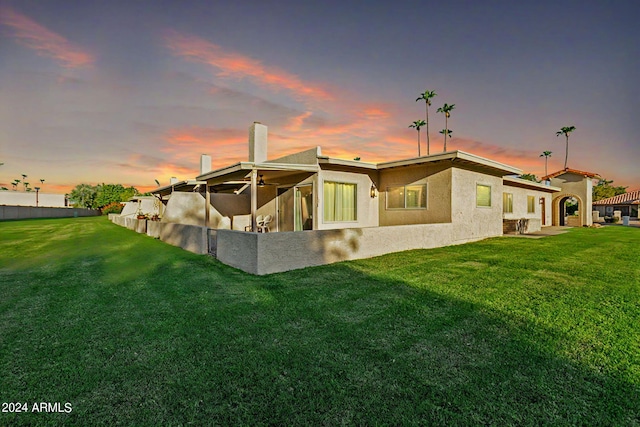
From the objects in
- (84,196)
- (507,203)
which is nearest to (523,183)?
(507,203)

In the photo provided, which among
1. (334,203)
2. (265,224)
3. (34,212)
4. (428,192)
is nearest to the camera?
(334,203)

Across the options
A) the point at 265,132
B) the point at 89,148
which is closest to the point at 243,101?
the point at 265,132

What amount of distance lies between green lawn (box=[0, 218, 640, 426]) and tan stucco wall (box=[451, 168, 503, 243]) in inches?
194

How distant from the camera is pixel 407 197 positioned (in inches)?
467

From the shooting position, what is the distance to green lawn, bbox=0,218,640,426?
218cm

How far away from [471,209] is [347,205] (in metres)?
4.86

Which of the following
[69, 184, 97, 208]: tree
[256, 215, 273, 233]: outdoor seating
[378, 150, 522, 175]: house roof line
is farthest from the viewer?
[69, 184, 97, 208]: tree

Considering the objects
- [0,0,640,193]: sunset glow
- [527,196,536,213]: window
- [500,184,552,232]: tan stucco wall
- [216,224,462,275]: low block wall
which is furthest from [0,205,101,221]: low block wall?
[527,196,536,213]: window

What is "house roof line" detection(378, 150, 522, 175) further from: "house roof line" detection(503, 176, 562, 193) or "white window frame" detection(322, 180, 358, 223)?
"house roof line" detection(503, 176, 562, 193)

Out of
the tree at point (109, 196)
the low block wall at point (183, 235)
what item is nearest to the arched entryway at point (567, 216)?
the low block wall at point (183, 235)

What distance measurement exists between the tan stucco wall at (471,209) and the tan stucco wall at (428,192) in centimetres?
27

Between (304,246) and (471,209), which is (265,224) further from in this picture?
(471,209)

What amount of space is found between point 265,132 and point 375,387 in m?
12.5

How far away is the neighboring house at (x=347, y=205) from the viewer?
7.99 m
